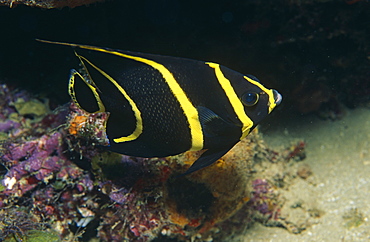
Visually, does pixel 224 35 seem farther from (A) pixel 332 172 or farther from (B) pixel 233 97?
(A) pixel 332 172

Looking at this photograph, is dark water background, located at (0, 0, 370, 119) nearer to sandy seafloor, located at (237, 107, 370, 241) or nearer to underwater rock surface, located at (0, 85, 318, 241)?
sandy seafloor, located at (237, 107, 370, 241)

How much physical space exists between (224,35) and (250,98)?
2.91 metres

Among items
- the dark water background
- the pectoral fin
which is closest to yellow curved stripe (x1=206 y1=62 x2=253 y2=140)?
the pectoral fin

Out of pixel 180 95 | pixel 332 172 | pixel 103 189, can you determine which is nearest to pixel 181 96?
pixel 180 95

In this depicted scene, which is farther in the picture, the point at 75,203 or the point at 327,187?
the point at 327,187

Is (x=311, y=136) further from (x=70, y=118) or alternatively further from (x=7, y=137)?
(x=7, y=137)

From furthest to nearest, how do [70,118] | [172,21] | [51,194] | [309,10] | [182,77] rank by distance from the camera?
[172,21] → [309,10] → [51,194] → [70,118] → [182,77]

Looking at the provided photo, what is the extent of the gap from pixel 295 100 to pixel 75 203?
3.97 metres

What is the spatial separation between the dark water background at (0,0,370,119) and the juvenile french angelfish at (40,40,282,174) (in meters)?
2.77

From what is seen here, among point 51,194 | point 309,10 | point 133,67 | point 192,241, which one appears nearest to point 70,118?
point 51,194

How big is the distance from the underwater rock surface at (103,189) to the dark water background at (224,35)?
1.36 meters

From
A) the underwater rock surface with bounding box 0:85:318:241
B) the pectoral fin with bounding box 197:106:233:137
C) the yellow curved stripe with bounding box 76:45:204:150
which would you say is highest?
the yellow curved stripe with bounding box 76:45:204:150

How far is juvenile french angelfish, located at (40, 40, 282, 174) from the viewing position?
2.07 m

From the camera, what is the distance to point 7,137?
14.9 feet
